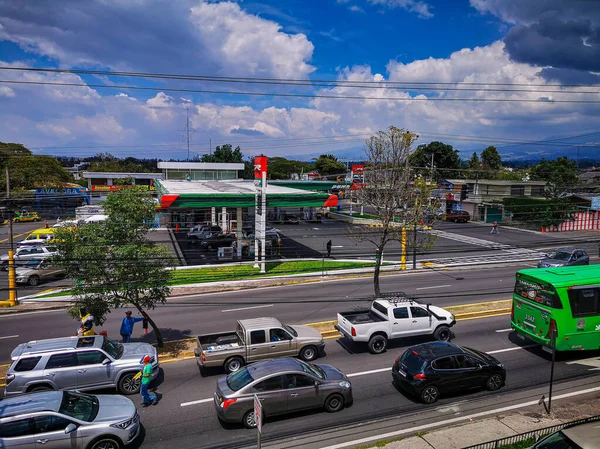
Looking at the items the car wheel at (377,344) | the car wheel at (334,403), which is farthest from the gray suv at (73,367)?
the car wheel at (377,344)

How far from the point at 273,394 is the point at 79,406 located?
14.1 feet

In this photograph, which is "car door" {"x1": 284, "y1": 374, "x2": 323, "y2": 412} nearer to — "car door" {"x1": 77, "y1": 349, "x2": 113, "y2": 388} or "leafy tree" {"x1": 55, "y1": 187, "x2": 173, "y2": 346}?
"car door" {"x1": 77, "y1": 349, "x2": 113, "y2": 388}

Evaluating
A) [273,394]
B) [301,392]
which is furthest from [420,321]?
[273,394]

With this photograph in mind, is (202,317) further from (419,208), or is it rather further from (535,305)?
(535,305)

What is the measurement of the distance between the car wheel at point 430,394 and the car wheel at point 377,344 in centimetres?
362

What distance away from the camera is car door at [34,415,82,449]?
8711 mm

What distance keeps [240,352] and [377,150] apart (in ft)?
42.4

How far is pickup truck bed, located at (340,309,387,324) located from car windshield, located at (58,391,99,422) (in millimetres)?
8604

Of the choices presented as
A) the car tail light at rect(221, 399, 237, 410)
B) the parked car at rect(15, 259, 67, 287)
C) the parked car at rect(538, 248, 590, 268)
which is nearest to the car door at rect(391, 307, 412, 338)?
the car tail light at rect(221, 399, 237, 410)

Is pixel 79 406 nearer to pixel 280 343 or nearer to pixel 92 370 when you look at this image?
pixel 92 370

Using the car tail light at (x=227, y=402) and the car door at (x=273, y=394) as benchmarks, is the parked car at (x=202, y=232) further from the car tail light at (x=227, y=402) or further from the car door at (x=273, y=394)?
the car tail light at (x=227, y=402)

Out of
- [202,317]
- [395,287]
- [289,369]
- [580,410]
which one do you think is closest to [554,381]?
[580,410]

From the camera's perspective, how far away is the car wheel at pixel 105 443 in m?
9.12

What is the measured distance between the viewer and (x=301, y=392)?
10820 millimetres
